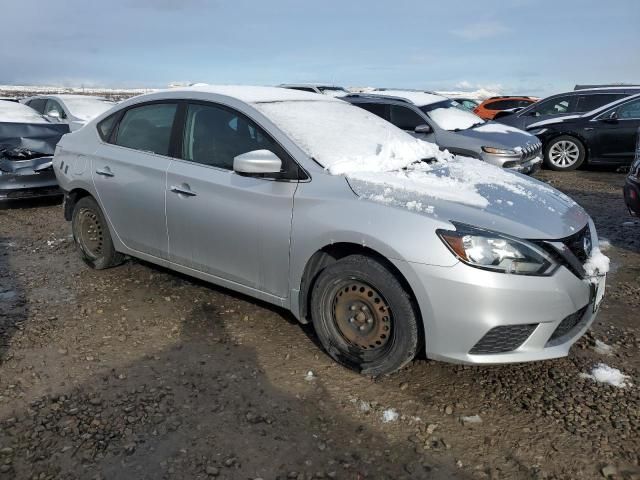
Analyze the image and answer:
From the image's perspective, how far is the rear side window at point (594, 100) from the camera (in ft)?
34.9

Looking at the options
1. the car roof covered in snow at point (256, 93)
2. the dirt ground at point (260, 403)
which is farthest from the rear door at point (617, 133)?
the car roof covered in snow at point (256, 93)

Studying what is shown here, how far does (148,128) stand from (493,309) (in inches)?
117

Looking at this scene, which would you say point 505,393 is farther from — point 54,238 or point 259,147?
point 54,238

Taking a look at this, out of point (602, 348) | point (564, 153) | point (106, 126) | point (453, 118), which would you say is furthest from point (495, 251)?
point (564, 153)

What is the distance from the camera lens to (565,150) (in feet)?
33.6

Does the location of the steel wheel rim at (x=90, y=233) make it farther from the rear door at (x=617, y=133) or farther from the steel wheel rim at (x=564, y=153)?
the rear door at (x=617, y=133)

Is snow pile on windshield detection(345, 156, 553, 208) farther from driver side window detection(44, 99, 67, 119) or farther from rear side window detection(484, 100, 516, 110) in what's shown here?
rear side window detection(484, 100, 516, 110)

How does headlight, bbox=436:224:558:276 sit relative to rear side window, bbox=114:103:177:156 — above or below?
below

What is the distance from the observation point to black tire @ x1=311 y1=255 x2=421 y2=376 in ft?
9.31

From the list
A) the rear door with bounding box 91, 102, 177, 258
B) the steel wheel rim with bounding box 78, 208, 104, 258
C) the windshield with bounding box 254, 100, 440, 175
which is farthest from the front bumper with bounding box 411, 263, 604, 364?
the steel wheel rim with bounding box 78, 208, 104, 258

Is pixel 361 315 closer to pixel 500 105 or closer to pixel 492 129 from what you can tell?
pixel 492 129

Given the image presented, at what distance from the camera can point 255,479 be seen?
2.29 metres

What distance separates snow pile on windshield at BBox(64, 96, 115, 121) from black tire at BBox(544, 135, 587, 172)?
8959 millimetres

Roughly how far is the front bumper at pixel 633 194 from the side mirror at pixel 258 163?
3.65 m
